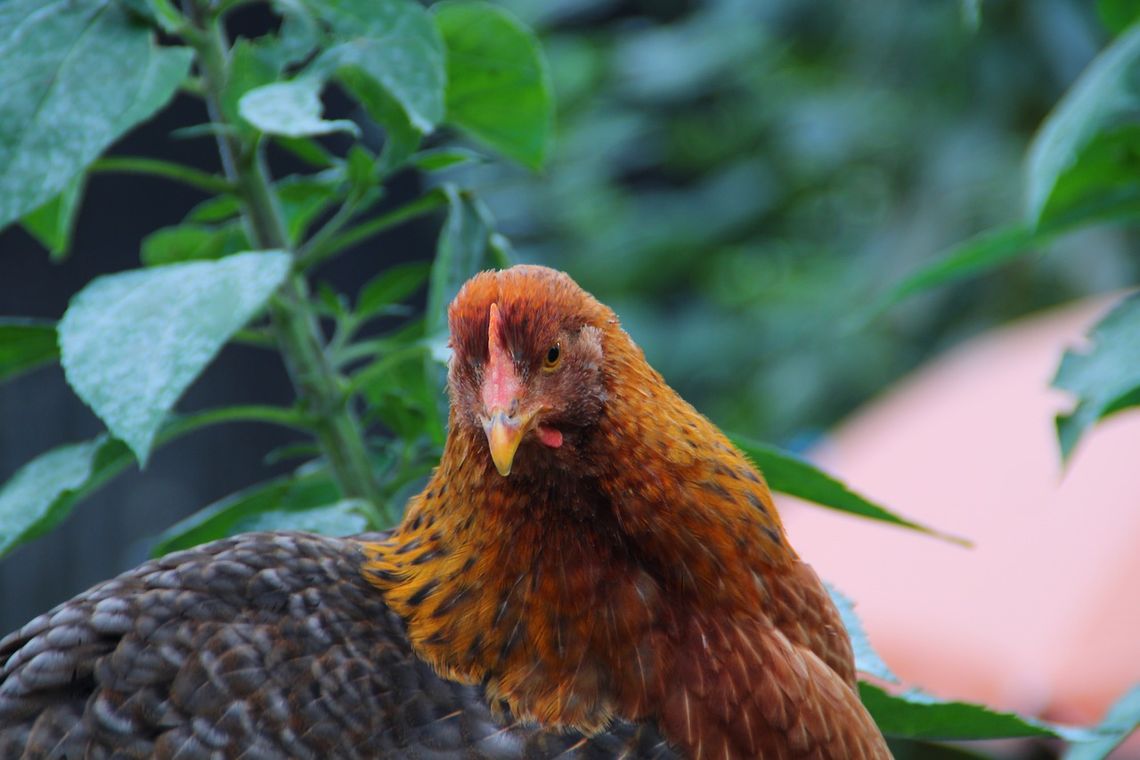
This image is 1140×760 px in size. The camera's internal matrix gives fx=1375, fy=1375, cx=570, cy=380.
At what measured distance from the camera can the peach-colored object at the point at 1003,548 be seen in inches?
83.5

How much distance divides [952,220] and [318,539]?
2879 mm

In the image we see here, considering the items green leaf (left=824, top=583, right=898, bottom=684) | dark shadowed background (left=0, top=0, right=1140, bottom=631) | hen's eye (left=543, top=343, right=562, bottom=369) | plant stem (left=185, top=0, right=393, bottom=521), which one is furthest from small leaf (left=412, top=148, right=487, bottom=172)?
dark shadowed background (left=0, top=0, right=1140, bottom=631)

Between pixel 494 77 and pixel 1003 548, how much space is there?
147 cm

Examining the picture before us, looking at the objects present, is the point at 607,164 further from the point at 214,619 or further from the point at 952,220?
the point at 214,619

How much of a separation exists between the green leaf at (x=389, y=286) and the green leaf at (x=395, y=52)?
22 centimetres

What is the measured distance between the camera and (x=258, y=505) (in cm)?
123

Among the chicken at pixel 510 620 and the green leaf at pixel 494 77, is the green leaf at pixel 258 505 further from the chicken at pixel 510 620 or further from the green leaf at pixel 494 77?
the green leaf at pixel 494 77

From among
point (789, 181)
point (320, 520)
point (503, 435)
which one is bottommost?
point (320, 520)

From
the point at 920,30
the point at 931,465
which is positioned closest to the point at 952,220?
the point at 920,30

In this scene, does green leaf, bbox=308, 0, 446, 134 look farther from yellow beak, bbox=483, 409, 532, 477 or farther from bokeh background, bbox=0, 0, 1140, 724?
bokeh background, bbox=0, 0, 1140, 724

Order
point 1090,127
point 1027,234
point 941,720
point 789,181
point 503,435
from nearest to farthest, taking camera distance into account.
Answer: point 503,435 → point 941,720 → point 1090,127 → point 1027,234 → point 789,181

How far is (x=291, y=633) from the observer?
99 cm

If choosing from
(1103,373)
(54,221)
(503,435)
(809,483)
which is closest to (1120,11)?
(1103,373)

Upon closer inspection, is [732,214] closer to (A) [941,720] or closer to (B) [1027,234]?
(B) [1027,234]
